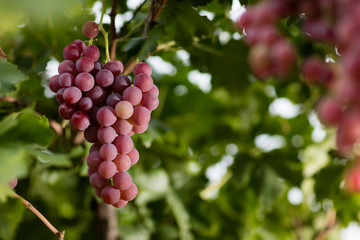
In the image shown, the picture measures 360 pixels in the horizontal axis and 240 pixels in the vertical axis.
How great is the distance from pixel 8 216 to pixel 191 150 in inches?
29.9

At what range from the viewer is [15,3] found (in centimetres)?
34

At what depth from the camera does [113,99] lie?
56cm

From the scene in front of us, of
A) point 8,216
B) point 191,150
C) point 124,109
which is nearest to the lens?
point 124,109

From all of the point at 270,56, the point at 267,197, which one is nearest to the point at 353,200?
the point at 267,197

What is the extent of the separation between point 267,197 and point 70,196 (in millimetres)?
609

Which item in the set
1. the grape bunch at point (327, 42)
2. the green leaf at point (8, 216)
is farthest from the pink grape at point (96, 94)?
the green leaf at point (8, 216)

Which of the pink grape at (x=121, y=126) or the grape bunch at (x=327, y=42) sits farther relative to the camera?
the pink grape at (x=121, y=126)

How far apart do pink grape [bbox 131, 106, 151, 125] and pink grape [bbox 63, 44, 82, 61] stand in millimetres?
116

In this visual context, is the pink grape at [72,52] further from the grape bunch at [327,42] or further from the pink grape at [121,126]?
the grape bunch at [327,42]

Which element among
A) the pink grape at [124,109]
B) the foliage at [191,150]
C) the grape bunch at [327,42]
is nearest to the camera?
the grape bunch at [327,42]

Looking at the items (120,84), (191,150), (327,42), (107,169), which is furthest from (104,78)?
(191,150)

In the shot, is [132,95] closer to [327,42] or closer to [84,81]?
[84,81]

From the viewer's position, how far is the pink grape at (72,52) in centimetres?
58

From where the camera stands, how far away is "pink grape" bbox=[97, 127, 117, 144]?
0.55 m
